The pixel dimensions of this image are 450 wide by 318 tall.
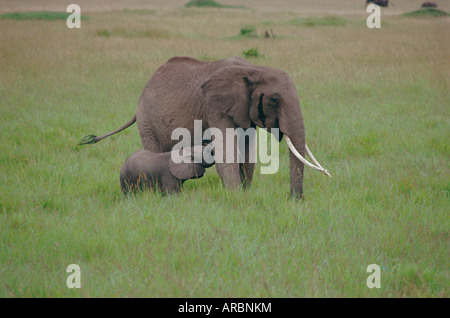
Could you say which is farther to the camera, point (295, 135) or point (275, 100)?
point (275, 100)

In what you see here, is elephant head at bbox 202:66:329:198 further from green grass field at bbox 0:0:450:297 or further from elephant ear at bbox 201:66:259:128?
green grass field at bbox 0:0:450:297

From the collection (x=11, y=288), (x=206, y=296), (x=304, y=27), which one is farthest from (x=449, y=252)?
(x=304, y=27)

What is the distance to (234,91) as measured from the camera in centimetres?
561

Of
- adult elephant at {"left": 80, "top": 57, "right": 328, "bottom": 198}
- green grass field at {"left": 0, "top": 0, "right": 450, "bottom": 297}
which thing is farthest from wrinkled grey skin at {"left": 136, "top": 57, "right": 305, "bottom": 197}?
green grass field at {"left": 0, "top": 0, "right": 450, "bottom": 297}

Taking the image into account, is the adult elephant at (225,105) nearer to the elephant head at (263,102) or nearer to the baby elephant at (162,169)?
the elephant head at (263,102)

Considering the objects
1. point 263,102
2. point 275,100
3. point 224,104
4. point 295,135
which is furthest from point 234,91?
point 295,135

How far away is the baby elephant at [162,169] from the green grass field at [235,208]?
18 cm

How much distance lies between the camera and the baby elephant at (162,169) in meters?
5.65

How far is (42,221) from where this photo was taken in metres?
4.96

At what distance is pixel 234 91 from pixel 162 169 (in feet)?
3.82

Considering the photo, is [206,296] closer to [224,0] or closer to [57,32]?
[57,32]

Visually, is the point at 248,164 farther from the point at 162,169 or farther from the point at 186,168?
the point at 162,169

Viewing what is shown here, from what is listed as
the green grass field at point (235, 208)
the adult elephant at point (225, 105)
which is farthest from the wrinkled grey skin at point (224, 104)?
the green grass field at point (235, 208)
